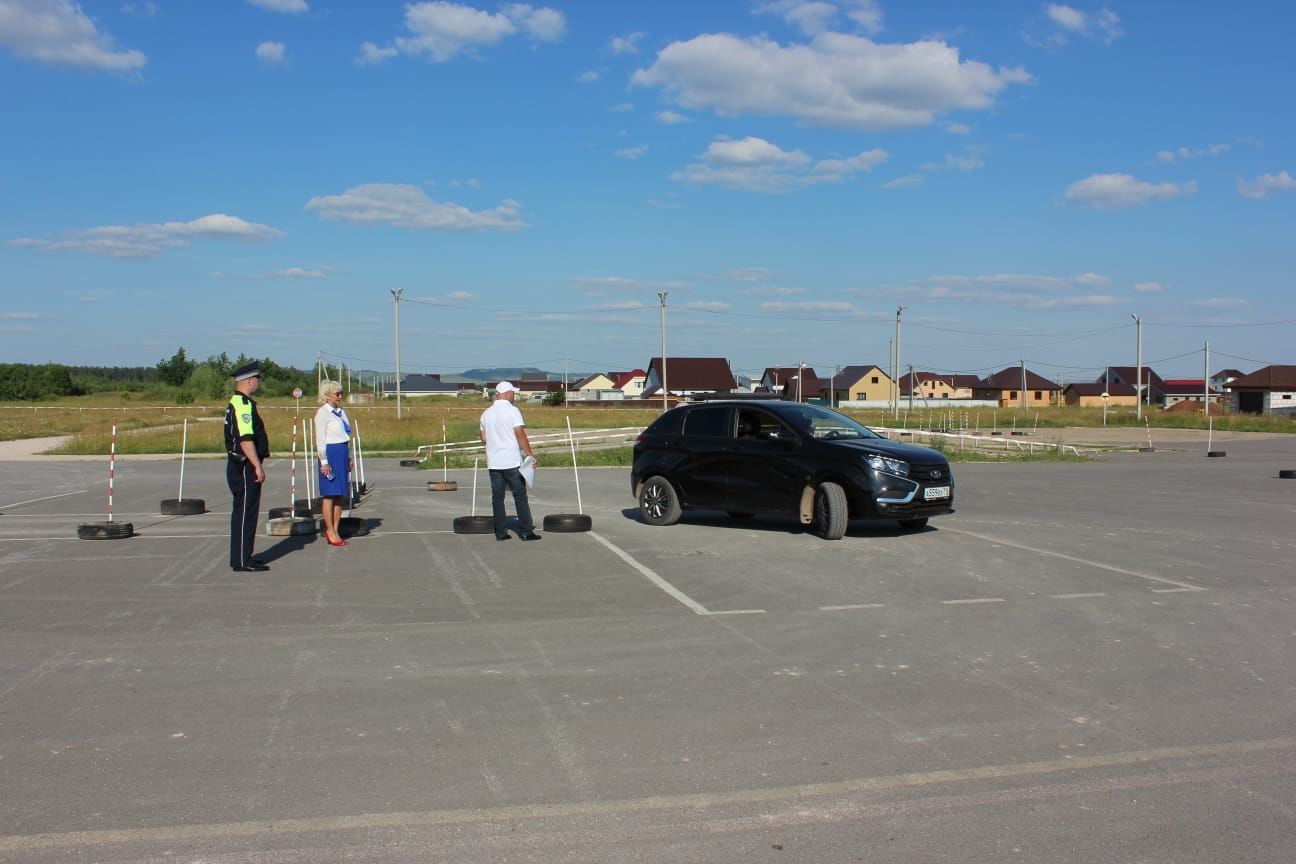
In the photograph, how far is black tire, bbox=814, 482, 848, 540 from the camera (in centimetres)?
1242

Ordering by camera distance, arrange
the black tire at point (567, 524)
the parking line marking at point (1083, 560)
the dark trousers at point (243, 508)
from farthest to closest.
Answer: the black tire at point (567, 524) < the dark trousers at point (243, 508) < the parking line marking at point (1083, 560)

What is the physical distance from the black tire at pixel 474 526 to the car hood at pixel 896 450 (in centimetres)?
449

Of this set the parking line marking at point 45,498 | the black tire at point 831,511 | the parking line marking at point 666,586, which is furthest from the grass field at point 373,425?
the black tire at point 831,511

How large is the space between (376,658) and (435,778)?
7.89ft

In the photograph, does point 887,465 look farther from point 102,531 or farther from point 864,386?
point 864,386

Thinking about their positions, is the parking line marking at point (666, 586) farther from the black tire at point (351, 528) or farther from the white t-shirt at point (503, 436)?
the black tire at point (351, 528)

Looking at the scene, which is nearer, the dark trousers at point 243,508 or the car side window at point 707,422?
the dark trousers at point 243,508

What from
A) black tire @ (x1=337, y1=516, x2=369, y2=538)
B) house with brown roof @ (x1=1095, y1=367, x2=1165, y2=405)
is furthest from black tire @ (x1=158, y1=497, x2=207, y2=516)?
house with brown roof @ (x1=1095, y1=367, x2=1165, y2=405)

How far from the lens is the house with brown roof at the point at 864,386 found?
124 m

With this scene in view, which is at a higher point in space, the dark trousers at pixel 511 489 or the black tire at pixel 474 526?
the dark trousers at pixel 511 489

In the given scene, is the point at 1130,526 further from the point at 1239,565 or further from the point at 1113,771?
the point at 1113,771

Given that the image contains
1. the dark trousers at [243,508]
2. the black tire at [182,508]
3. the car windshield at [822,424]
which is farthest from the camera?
the black tire at [182,508]

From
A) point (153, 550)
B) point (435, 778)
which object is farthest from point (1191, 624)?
point (153, 550)

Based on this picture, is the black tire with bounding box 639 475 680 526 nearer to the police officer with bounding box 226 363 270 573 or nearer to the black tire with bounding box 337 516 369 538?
the black tire with bounding box 337 516 369 538
